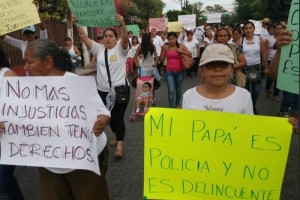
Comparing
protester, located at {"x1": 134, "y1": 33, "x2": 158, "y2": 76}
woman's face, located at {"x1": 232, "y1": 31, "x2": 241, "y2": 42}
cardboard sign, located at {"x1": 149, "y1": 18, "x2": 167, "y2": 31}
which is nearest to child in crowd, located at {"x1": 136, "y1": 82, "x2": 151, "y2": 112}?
protester, located at {"x1": 134, "y1": 33, "x2": 158, "y2": 76}

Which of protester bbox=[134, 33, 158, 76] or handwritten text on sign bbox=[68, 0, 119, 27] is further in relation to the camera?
protester bbox=[134, 33, 158, 76]

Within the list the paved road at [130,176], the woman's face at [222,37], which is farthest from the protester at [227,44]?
the paved road at [130,176]

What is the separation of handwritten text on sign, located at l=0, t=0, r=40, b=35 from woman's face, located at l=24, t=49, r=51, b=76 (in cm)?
151

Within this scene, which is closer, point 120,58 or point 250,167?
point 250,167

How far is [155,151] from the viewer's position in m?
2.21

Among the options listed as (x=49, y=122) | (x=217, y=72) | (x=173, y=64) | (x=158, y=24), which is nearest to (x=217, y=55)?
(x=217, y=72)

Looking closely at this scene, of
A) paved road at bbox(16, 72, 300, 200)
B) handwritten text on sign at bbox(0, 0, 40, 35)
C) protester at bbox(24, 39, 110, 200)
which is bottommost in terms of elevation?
paved road at bbox(16, 72, 300, 200)

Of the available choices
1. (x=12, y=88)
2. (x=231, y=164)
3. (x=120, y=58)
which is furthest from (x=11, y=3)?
(x=231, y=164)

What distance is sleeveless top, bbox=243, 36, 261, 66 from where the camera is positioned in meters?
6.17

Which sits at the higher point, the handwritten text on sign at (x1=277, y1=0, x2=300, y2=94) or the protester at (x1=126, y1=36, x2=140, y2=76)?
the handwritten text on sign at (x1=277, y1=0, x2=300, y2=94)

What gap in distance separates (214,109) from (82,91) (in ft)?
2.77

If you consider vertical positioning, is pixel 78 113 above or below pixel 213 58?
below

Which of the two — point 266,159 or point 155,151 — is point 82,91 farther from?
point 266,159

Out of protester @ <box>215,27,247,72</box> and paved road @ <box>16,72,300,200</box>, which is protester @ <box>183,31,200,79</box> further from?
paved road @ <box>16,72,300,200</box>
